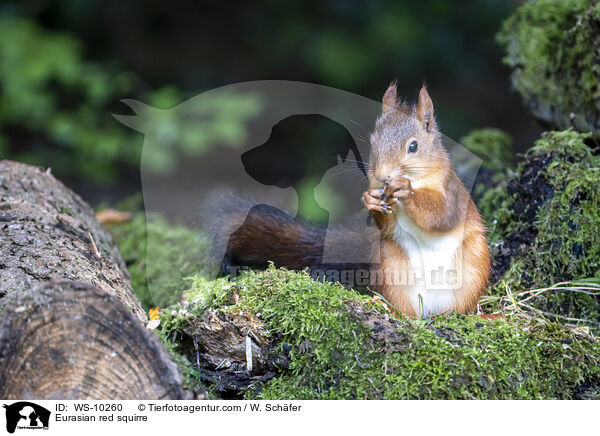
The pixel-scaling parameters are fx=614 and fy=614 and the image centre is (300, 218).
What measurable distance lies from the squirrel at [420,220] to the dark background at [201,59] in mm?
3048

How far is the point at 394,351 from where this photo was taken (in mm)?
1808

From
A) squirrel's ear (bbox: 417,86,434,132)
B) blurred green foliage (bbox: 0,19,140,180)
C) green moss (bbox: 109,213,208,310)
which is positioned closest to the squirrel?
squirrel's ear (bbox: 417,86,434,132)

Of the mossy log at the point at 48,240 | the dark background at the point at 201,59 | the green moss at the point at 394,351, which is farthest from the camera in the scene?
the dark background at the point at 201,59

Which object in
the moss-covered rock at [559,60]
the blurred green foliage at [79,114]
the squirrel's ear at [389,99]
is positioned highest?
the blurred green foliage at [79,114]

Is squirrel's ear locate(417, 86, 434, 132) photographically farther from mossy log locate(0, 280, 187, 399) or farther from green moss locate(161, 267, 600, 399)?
mossy log locate(0, 280, 187, 399)

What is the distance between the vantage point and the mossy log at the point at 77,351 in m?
1.43

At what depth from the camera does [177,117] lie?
17.3 feet

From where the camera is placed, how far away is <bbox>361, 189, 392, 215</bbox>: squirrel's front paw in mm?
2121

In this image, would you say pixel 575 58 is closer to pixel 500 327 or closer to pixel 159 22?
pixel 500 327
